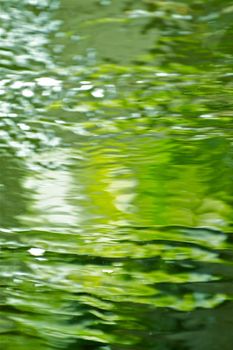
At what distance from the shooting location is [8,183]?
81cm

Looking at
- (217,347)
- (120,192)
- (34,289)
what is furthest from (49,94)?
(217,347)

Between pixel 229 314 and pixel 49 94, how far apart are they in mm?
573

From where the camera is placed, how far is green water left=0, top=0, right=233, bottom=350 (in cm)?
58

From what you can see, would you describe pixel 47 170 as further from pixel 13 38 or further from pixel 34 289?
pixel 13 38

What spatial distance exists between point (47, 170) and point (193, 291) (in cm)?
29

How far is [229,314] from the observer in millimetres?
576

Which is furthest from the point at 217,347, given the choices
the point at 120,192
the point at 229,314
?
the point at 120,192

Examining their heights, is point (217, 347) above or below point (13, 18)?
below

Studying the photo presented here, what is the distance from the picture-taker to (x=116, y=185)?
80 centimetres

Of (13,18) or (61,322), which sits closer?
(61,322)

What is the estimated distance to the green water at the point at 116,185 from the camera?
1.90 feet

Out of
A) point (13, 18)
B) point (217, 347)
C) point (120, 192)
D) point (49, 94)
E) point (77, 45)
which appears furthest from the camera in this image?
point (13, 18)

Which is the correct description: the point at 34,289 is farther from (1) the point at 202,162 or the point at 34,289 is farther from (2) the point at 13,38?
(2) the point at 13,38

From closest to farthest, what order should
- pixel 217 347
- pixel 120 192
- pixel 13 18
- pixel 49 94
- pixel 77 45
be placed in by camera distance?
pixel 217 347
pixel 120 192
pixel 49 94
pixel 77 45
pixel 13 18
